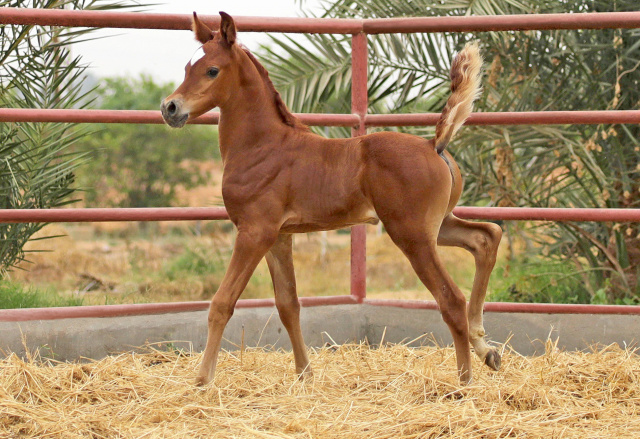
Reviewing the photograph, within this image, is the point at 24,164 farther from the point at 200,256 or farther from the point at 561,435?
the point at 200,256

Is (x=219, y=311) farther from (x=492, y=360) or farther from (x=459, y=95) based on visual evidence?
(x=459, y=95)

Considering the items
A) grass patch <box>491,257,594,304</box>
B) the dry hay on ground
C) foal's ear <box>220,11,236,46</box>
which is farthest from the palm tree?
foal's ear <box>220,11,236,46</box>

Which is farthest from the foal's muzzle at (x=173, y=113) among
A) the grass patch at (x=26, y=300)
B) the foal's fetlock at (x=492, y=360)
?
the grass patch at (x=26, y=300)

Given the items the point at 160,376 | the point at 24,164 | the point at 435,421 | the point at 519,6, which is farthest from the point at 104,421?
the point at 519,6

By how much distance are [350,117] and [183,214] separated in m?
0.91

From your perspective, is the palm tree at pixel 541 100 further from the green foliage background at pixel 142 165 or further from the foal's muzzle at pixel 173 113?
the green foliage background at pixel 142 165

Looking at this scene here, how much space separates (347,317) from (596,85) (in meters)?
2.59

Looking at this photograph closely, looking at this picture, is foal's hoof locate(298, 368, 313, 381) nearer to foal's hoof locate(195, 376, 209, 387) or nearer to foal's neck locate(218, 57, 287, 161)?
foal's hoof locate(195, 376, 209, 387)

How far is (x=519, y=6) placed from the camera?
230 inches

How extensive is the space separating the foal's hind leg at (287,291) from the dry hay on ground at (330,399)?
85mm

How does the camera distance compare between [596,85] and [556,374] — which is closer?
[556,374]

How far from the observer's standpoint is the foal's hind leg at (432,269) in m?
2.56

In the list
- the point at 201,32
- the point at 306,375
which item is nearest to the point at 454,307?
the point at 306,375

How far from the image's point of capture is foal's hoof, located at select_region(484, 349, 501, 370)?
2.71 metres
